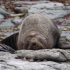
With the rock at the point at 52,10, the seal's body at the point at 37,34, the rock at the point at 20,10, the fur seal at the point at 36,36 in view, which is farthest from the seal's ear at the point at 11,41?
the rock at the point at 20,10

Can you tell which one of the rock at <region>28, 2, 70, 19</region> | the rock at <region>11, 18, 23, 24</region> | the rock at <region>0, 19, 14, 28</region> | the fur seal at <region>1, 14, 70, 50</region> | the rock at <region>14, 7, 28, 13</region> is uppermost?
the fur seal at <region>1, 14, 70, 50</region>

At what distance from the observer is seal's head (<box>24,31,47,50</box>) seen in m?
7.57

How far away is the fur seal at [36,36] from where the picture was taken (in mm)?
7879

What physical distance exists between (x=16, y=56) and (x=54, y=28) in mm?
3097

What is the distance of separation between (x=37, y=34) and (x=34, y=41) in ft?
2.13

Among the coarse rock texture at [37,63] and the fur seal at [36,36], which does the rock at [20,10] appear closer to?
the fur seal at [36,36]

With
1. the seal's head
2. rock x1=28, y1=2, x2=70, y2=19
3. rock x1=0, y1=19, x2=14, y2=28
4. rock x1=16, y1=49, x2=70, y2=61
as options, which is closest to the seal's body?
the seal's head

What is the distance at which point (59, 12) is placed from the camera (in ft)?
51.4

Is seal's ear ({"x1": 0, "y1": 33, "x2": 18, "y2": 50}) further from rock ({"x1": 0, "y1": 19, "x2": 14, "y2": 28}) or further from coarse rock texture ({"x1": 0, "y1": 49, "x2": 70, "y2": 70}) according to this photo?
rock ({"x1": 0, "y1": 19, "x2": 14, "y2": 28})

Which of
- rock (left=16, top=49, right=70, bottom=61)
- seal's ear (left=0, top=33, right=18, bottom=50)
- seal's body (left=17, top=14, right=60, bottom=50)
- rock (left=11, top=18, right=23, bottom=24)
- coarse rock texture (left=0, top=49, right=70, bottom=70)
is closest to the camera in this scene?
coarse rock texture (left=0, top=49, right=70, bottom=70)

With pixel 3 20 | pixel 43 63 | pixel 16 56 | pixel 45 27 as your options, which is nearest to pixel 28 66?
pixel 43 63

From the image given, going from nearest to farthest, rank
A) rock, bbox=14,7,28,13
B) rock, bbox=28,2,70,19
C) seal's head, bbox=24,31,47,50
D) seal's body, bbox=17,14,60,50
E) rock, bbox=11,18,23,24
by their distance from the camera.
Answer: seal's head, bbox=24,31,47,50 → seal's body, bbox=17,14,60,50 → rock, bbox=11,18,23,24 → rock, bbox=28,2,70,19 → rock, bbox=14,7,28,13

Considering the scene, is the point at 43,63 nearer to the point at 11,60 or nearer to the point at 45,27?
the point at 11,60

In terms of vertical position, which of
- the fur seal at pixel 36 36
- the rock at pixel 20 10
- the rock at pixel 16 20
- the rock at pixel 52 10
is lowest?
A: the rock at pixel 16 20
